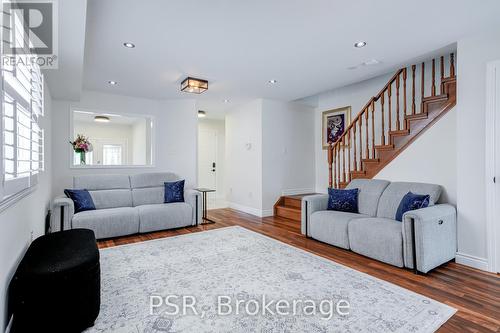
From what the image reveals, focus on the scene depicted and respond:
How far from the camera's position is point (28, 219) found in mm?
2307

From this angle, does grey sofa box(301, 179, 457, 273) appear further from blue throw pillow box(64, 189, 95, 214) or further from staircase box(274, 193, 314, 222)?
blue throw pillow box(64, 189, 95, 214)

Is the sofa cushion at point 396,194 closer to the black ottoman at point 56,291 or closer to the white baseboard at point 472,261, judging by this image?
the white baseboard at point 472,261

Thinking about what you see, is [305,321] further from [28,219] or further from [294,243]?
[28,219]

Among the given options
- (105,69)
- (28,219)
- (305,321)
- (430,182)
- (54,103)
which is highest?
(105,69)

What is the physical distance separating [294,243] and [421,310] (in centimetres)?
→ 185

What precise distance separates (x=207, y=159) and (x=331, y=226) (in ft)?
16.9

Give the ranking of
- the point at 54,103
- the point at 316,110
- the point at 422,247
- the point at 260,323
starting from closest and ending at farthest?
the point at 260,323 < the point at 422,247 < the point at 54,103 < the point at 316,110

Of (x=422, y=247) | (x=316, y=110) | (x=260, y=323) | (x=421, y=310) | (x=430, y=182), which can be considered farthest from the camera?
(x=316, y=110)

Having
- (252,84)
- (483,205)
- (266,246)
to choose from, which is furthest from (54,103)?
(483,205)

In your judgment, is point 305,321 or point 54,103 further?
point 54,103

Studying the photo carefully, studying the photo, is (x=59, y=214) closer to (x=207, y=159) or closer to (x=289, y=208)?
(x=289, y=208)

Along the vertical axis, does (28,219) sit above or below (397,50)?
below

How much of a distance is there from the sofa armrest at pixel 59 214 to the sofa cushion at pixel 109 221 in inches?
2.8

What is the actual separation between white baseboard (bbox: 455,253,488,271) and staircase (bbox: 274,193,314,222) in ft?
8.24
